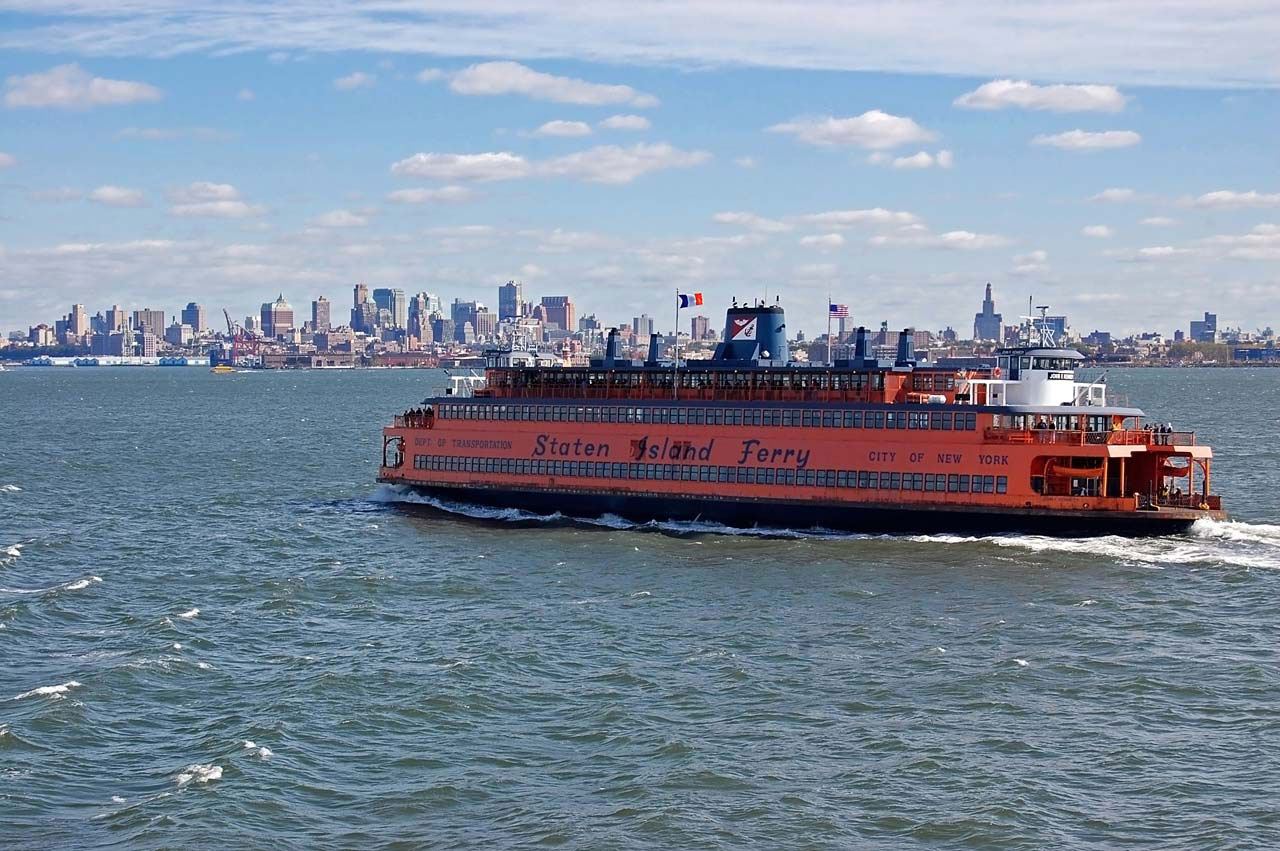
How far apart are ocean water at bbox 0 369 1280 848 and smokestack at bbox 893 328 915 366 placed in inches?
400

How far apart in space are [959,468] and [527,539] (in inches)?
622

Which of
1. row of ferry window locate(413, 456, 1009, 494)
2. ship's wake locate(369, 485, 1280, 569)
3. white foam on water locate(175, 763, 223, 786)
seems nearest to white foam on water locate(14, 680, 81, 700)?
white foam on water locate(175, 763, 223, 786)

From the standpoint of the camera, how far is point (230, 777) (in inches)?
1171

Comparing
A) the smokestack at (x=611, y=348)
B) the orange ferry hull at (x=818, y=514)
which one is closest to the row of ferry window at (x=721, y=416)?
the orange ferry hull at (x=818, y=514)

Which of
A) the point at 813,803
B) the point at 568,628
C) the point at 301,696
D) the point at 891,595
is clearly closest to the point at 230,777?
the point at 301,696

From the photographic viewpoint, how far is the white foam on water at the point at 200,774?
1160 inches

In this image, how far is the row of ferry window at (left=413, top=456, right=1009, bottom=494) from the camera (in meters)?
55.8

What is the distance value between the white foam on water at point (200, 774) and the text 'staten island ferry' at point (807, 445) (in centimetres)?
3187

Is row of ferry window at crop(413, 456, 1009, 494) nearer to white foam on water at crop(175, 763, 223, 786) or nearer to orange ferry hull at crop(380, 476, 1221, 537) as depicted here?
orange ferry hull at crop(380, 476, 1221, 537)

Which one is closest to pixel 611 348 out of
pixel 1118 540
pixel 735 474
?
pixel 735 474

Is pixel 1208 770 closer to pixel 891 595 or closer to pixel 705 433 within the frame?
pixel 891 595

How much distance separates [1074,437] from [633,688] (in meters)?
24.8

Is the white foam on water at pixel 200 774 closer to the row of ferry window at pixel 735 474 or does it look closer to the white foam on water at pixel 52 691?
the white foam on water at pixel 52 691

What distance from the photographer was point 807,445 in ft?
195
